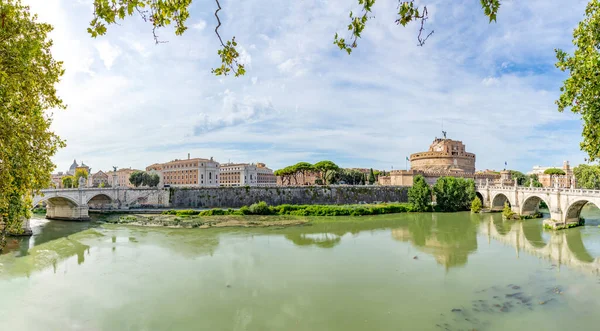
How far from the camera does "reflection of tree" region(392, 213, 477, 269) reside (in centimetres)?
1623

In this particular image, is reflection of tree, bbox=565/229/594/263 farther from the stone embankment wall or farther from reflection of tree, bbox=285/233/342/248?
the stone embankment wall

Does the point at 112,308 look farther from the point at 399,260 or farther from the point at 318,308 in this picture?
the point at 399,260

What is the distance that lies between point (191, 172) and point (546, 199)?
184 feet

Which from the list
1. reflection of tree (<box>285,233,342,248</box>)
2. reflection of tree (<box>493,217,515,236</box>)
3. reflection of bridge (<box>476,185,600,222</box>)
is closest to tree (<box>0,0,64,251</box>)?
reflection of tree (<box>285,233,342,248</box>)

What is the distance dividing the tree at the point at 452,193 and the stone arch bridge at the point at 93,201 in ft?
96.4

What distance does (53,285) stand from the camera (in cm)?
1216

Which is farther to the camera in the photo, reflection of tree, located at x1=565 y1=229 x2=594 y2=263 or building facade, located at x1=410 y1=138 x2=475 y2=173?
building facade, located at x1=410 y1=138 x2=475 y2=173

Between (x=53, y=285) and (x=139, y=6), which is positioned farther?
(x=53, y=285)

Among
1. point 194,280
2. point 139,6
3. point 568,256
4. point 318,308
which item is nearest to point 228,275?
point 194,280

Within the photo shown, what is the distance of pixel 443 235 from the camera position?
71.1ft

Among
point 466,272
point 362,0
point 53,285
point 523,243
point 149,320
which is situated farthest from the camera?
point 523,243

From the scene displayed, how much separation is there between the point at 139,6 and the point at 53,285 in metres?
12.9

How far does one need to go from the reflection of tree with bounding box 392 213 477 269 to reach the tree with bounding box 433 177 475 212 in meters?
3.20

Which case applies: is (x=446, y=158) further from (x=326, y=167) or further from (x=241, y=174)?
(x=241, y=174)
